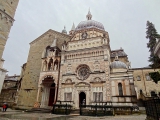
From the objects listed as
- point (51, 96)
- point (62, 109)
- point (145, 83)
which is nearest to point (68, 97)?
point (62, 109)

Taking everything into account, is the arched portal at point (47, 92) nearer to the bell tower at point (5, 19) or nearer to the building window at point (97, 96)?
the building window at point (97, 96)

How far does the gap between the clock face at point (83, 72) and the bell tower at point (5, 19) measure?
13.5 metres

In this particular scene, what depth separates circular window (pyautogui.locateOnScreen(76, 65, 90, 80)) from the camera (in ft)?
71.1

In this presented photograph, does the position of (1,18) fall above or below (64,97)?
above

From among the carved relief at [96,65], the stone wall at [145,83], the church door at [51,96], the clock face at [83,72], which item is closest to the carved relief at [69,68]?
the clock face at [83,72]

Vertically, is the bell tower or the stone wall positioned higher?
the bell tower

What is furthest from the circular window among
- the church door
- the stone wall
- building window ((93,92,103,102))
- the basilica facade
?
the stone wall

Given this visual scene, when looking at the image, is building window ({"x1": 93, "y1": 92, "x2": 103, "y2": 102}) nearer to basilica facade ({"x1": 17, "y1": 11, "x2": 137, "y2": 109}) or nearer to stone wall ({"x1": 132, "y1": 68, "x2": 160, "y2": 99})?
basilica facade ({"x1": 17, "y1": 11, "x2": 137, "y2": 109})

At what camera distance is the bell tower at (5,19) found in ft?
36.5

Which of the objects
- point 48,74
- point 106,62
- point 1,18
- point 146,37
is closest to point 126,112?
point 106,62

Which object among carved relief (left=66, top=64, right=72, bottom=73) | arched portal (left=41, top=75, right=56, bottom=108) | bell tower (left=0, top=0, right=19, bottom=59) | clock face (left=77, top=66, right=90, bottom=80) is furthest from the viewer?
arched portal (left=41, top=75, right=56, bottom=108)

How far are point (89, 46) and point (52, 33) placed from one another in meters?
11.6

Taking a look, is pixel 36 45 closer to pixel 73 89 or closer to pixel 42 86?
pixel 42 86

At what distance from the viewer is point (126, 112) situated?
16.5m
